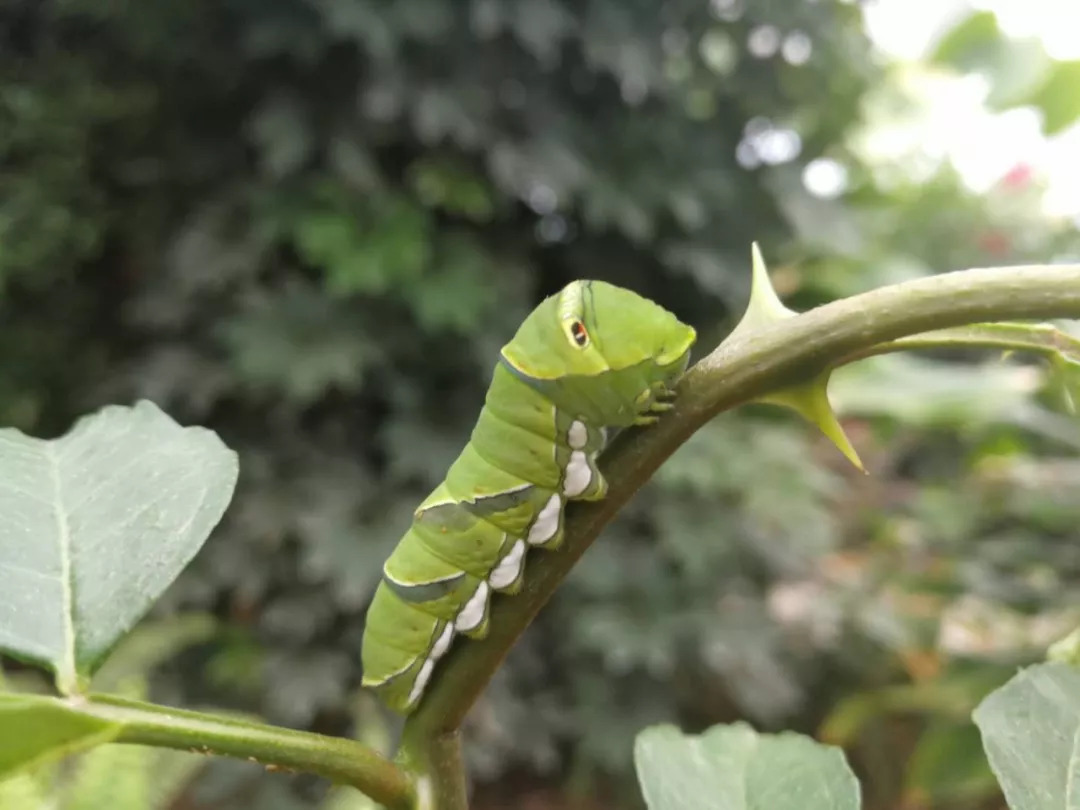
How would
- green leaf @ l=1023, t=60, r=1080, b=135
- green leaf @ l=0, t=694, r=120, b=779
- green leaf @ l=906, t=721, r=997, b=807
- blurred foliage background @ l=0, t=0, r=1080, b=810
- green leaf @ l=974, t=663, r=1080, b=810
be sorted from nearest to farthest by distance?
1. green leaf @ l=0, t=694, r=120, b=779
2. green leaf @ l=974, t=663, r=1080, b=810
3. green leaf @ l=906, t=721, r=997, b=807
4. blurred foliage background @ l=0, t=0, r=1080, b=810
5. green leaf @ l=1023, t=60, r=1080, b=135

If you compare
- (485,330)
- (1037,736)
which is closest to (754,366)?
(1037,736)

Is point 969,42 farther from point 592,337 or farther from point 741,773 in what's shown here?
point 741,773

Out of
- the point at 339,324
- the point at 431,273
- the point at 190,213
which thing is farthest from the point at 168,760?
the point at 190,213

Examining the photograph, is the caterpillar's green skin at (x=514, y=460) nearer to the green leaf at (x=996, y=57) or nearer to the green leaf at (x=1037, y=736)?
the green leaf at (x=1037, y=736)

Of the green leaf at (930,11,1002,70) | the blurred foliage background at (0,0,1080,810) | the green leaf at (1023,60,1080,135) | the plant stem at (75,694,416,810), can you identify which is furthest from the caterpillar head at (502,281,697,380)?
the green leaf at (930,11,1002,70)

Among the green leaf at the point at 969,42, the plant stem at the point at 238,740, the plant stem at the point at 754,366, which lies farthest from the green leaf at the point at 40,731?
Answer: the green leaf at the point at 969,42

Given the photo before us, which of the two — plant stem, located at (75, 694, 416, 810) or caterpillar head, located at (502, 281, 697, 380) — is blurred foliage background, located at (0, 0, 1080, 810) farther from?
plant stem, located at (75, 694, 416, 810)
